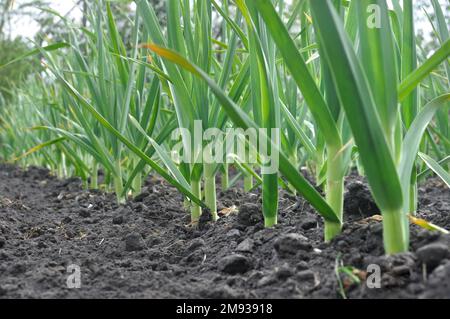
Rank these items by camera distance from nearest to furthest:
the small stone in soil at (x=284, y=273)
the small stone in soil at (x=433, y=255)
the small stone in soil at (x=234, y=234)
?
the small stone in soil at (x=433, y=255) < the small stone in soil at (x=284, y=273) < the small stone in soil at (x=234, y=234)

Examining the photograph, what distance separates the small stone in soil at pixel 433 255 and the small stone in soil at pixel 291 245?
0.69 feet

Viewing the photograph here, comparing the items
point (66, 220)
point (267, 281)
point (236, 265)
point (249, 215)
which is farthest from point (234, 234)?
point (66, 220)

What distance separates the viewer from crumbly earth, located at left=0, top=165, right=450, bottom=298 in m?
0.69

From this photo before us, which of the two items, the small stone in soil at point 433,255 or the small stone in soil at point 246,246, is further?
the small stone in soil at point 246,246

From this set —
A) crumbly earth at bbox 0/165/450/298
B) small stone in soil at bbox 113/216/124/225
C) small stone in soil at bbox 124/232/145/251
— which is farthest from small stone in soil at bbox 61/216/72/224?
small stone in soil at bbox 124/232/145/251

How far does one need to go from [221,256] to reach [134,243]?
0.27 metres

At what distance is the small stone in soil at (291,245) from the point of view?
2.75ft

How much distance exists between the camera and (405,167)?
2.45 feet

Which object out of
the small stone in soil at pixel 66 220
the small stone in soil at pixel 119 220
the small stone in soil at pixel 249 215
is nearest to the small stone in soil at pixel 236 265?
the small stone in soil at pixel 249 215

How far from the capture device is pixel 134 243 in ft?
3.80

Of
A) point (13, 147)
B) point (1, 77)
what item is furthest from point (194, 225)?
point (1, 77)

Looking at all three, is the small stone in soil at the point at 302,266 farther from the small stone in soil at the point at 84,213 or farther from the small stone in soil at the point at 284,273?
the small stone in soil at the point at 84,213

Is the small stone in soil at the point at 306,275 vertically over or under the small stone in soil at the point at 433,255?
under

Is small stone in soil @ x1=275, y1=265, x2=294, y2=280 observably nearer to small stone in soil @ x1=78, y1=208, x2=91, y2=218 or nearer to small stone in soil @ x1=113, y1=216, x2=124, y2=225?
small stone in soil @ x1=113, y1=216, x2=124, y2=225
